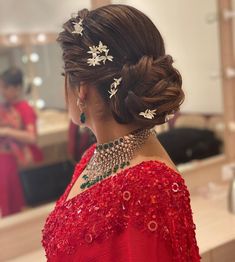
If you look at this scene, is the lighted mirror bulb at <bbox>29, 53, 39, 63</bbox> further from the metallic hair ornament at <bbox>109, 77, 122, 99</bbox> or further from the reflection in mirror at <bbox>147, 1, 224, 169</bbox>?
the metallic hair ornament at <bbox>109, 77, 122, 99</bbox>

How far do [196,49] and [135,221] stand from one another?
1.47 metres

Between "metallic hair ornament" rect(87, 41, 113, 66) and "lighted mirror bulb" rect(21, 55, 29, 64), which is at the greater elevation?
"metallic hair ornament" rect(87, 41, 113, 66)

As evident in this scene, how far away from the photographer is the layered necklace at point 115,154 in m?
0.88

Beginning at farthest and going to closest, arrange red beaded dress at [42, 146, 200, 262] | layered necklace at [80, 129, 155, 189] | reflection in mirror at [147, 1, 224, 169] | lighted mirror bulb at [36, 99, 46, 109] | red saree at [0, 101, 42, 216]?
reflection in mirror at [147, 1, 224, 169], lighted mirror bulb at [36, 99, 46, 109], red saree at [0, 101, 42, 216], layered necklace at [80, 129, 155, 189], red beaded dress at [42, 146, 200, 262]

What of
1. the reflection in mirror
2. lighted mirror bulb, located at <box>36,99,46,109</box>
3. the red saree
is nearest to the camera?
the red saree

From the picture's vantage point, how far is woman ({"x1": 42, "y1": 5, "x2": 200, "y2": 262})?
79 cm

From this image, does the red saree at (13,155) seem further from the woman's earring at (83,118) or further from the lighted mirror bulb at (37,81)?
the woman's earring at (83,118)

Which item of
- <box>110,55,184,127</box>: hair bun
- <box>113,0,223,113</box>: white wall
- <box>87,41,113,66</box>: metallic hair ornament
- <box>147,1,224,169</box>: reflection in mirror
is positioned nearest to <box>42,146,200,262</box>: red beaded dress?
<box>110,55,184,127</box>: hair bun

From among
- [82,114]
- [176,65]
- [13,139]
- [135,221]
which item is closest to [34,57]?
[13,139]

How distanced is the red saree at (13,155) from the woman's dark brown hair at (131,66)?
0.79m

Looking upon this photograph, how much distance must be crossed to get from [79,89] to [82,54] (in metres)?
0.07

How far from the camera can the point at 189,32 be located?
2.10m

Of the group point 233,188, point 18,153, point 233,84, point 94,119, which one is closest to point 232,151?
point 233,84

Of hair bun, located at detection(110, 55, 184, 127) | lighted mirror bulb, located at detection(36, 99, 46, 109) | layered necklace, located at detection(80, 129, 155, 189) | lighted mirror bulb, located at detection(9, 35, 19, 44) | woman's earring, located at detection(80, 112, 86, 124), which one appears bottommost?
lighted mirror bulb, located at detection(36, 99, 46, 109)
